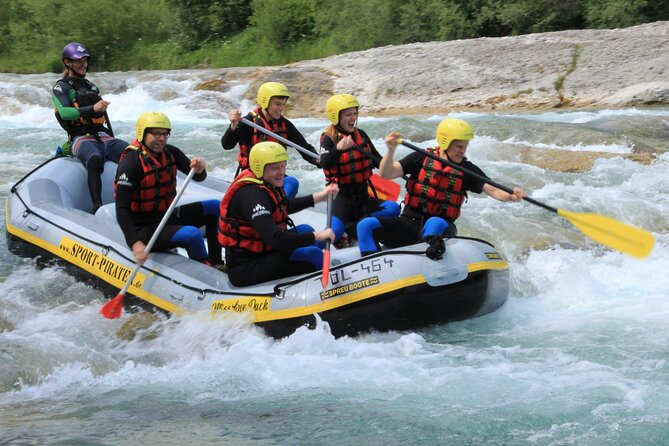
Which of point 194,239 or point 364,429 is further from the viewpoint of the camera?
point 194,239

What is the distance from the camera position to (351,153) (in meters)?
6.05

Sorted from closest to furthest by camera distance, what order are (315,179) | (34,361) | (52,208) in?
(34,361) → (52,208) → (315,179)

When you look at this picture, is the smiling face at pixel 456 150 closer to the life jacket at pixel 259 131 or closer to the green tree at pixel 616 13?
the life jacket at pixel 259 131

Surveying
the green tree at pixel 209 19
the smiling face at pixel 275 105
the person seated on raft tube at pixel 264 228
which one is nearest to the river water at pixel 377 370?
the person seated on raft tube at pixel 264 228

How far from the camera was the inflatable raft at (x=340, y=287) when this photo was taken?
17.4 ft

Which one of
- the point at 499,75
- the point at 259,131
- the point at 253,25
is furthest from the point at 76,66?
the point at 253,25

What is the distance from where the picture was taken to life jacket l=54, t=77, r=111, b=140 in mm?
7270

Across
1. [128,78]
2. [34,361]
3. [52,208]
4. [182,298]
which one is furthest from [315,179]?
[128,78]

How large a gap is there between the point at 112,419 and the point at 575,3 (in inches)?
660

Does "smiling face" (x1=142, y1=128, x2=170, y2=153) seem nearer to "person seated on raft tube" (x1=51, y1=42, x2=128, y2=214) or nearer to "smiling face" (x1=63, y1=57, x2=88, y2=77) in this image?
"person seated on raft tube" (x1=51, y1=42, x2=128, y2=214)

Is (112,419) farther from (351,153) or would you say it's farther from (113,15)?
(113,15)

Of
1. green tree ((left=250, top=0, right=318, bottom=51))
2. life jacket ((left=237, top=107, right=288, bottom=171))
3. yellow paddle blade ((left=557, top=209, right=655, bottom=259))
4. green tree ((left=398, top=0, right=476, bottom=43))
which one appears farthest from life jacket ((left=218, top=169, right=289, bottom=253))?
green tree ((left=250, top=0, right=318, bottom=51))

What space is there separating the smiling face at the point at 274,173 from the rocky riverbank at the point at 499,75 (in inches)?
383

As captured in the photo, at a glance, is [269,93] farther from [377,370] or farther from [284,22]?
[284,22]
